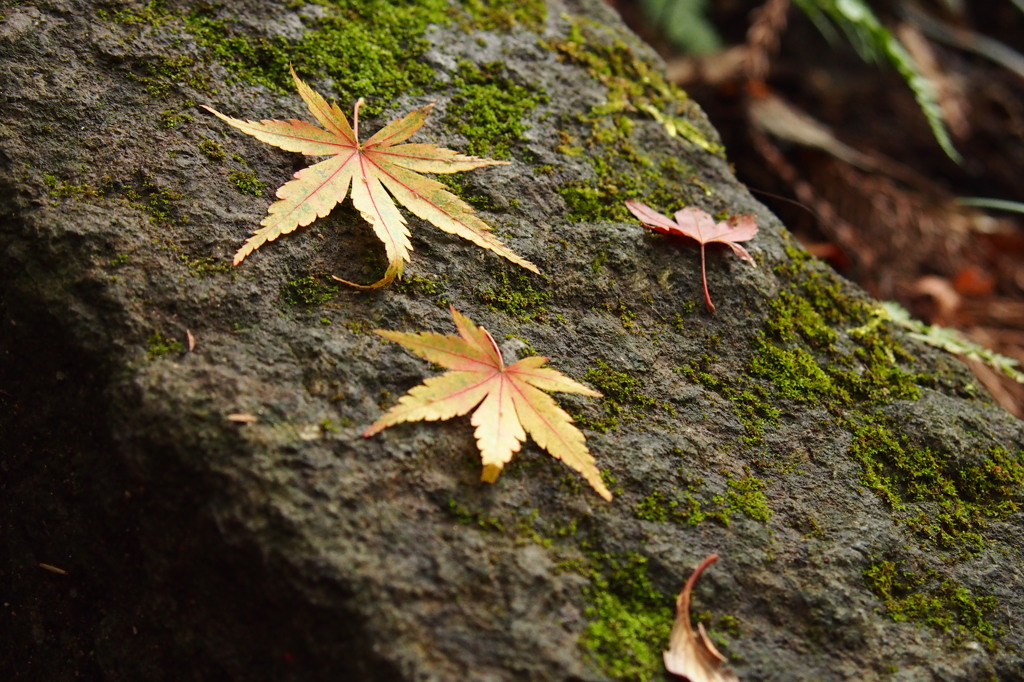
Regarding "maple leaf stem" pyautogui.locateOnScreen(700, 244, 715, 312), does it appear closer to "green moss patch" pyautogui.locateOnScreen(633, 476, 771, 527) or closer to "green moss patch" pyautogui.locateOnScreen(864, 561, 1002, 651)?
"green moss patch" pyautogui.locateOnScreen(633, 476, 771, 527)

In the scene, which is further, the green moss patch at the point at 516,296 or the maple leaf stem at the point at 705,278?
the maple leaf stem at the point at 705,278

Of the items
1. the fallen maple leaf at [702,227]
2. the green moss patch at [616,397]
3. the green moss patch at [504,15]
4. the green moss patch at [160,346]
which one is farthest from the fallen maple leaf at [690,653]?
the green moss patch at [504,15]

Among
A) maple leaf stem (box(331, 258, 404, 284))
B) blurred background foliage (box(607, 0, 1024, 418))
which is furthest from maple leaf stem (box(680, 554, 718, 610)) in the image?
blurred background foliage (box(607, 0, 1024, 418))

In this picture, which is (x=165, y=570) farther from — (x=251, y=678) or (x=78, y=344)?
(x=78, y=344)

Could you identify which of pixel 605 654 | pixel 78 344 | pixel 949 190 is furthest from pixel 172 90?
pixel 949 190

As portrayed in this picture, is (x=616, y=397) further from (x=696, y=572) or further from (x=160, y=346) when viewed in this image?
(x=160, y=346)

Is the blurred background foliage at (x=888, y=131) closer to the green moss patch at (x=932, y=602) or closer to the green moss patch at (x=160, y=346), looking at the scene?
the green moss patch at (x=932, y=602)
